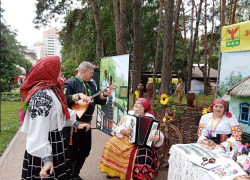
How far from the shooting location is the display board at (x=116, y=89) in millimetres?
4863

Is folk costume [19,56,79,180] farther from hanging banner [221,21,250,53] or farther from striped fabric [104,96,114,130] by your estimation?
hanging banner [221,21,250,53]

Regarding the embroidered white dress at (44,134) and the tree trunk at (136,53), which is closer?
the embroidered white dress at (44,134)

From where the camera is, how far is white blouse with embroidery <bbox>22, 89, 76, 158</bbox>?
67.4 inches

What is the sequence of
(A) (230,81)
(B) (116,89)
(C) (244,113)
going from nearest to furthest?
(C) (244,113) < (A) (230,81) < (B) (116,89)

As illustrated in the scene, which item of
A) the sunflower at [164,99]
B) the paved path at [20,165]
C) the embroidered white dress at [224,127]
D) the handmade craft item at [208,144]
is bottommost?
the paved path at [20,165]

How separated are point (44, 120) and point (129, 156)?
74.6 inches

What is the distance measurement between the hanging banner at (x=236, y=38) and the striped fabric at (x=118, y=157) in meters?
3.22

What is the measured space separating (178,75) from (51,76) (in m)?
22.2

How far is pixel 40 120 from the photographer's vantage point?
1742 millimetres

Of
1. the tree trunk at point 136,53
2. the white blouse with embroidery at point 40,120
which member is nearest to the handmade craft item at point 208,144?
the white blouse with embroidery at point 40,120

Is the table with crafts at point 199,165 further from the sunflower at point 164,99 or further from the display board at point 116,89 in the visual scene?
the display board at point 116,89

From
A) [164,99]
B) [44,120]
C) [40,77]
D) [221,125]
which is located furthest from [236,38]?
[44,120]

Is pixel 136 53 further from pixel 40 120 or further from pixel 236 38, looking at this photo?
pixel 40 120

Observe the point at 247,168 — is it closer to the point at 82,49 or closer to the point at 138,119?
the point at 138,119
